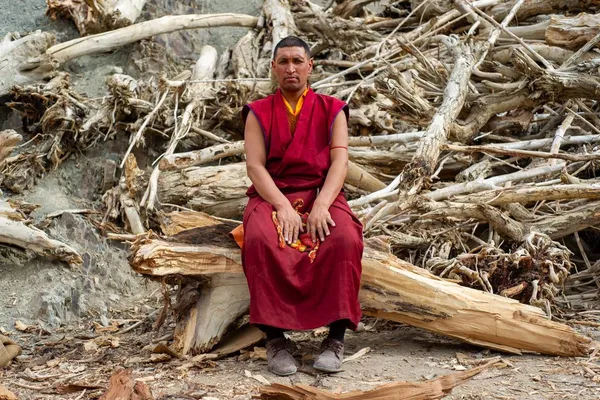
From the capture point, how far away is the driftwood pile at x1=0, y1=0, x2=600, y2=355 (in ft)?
13.5

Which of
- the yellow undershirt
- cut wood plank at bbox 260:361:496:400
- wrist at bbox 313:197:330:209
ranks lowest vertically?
cut wood plank at bbox 260:361:496:400

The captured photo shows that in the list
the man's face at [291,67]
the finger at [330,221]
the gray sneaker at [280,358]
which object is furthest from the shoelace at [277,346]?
the man's face at [291,67]

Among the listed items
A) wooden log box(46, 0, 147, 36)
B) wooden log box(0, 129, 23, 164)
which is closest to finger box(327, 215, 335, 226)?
wooden log box(0, 129, 23, 164)

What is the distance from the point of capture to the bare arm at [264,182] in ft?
13.0

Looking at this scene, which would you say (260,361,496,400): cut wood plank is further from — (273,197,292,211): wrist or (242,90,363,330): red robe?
(273,197,292,211): wrist

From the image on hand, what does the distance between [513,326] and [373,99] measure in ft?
9.11

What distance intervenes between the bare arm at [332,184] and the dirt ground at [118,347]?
0.67m

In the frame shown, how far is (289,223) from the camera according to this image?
396 centimetres

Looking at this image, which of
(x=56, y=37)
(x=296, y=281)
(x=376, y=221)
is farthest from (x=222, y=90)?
(x=296, y=281)

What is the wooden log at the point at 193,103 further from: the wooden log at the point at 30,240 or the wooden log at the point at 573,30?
the wooden log at the point at 573,30

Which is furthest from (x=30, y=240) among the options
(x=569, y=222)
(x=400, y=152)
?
(x=569, y=222)

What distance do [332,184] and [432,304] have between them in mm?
760

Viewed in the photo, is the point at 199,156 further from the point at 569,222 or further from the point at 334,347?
the point at 569,222

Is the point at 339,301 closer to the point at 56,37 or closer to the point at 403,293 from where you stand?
the point at 403,293
